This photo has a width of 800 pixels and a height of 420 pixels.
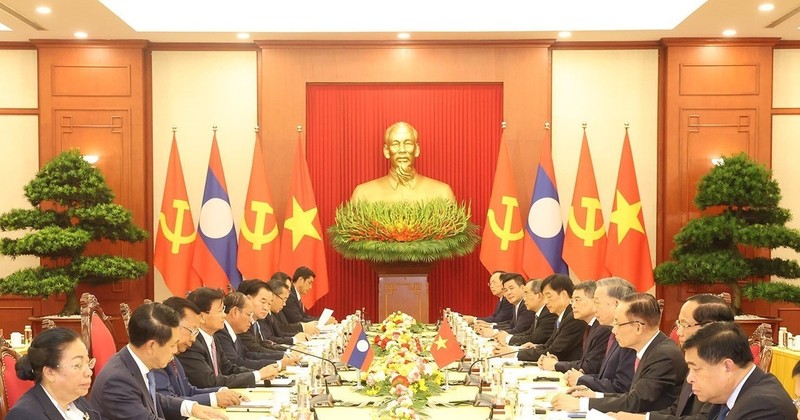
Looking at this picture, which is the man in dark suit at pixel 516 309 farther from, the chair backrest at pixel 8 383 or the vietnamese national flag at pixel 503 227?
the chair backrest at pixel 8 383

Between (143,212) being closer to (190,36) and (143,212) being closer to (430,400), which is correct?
(190,36)

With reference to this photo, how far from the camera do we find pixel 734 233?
8.53 m

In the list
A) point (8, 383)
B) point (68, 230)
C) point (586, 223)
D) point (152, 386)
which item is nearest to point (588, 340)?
point (152, 386)

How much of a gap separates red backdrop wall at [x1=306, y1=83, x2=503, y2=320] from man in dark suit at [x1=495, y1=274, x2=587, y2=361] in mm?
3418

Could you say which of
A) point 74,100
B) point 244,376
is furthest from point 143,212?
point 244,376

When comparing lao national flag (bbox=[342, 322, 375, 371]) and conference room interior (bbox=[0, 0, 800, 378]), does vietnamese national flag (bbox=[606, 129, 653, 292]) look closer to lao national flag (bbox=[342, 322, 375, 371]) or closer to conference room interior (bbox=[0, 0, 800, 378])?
conference room interior (bbox=[0, 0, 800, 378])

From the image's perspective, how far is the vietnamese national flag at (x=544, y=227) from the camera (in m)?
9.48

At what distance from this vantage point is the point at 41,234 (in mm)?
8484

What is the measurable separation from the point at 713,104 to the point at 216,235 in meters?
5.38

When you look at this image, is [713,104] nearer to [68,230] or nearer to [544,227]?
[544,227]

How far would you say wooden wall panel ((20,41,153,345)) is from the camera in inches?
380

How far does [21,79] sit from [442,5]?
456 centimetres

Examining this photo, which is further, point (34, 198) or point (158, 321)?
point (34, 198)

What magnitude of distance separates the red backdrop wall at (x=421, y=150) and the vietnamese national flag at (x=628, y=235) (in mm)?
1405
